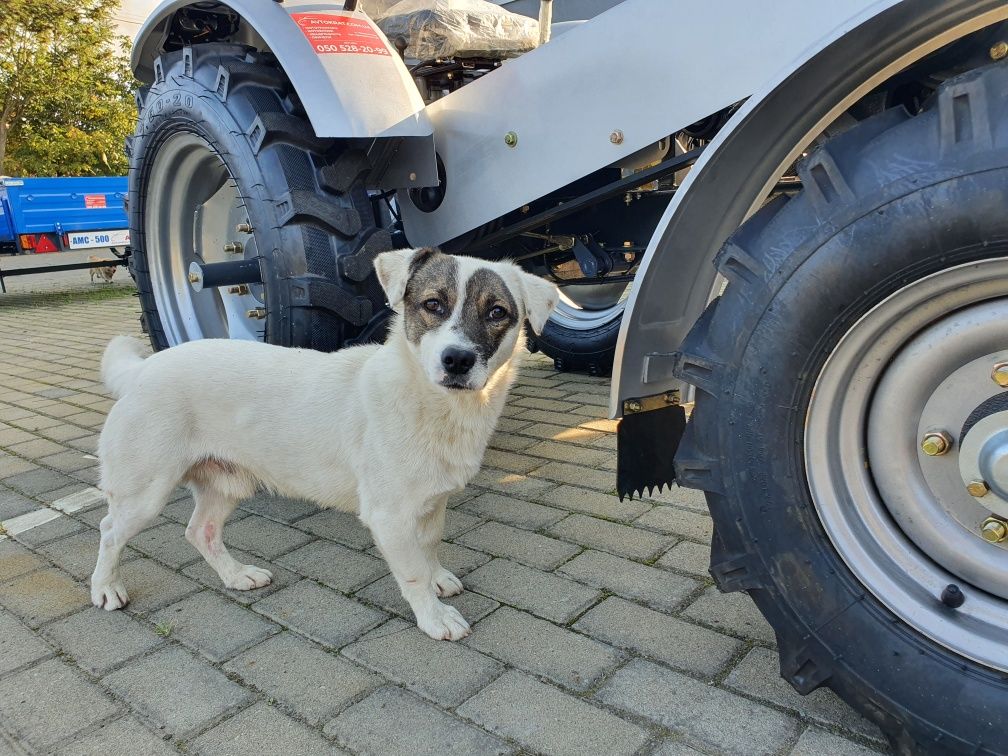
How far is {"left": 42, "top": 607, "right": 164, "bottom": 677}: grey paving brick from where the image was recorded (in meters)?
2.19

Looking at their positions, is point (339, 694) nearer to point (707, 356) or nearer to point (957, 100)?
point (707, 356)

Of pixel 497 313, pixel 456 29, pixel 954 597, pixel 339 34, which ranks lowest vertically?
pixel 954 597

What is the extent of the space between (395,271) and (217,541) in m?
1.17

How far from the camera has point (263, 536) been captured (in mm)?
3031

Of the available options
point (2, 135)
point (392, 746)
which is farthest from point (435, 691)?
point (2, 135)

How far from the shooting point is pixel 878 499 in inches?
64.4

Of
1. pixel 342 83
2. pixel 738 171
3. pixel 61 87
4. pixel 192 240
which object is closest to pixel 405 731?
pixel 738 171

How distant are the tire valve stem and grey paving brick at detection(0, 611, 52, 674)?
242cm

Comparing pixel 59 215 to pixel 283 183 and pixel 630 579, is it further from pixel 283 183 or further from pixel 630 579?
pixel 630 579

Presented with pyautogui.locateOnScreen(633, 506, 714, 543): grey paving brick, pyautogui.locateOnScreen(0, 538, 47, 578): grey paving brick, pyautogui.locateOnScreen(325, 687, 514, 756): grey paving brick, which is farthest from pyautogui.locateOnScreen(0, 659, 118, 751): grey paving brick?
pyautogui.locateOnScreen(633, 506, 714, 543): grey paving brick

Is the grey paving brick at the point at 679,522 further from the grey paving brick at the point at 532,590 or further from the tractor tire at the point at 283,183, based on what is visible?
the tractor tire at the point at 283,183

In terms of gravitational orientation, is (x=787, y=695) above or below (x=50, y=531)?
above

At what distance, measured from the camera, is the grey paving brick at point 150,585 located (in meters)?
2.52

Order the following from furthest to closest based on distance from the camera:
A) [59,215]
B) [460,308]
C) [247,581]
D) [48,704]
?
[59,215]
[247,581]
[460,308]
[48,704]
